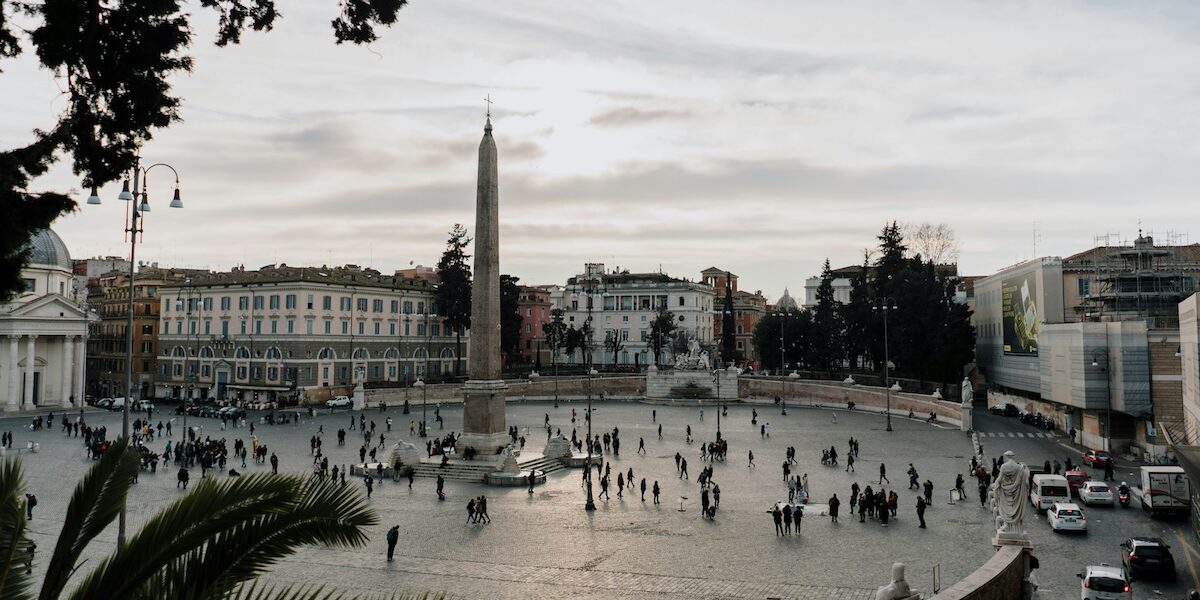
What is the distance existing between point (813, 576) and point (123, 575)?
45.0 ft

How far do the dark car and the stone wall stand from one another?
6720mm

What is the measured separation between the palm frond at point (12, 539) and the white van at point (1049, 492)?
76.1ft

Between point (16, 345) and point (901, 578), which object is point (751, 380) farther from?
point (901, 578)

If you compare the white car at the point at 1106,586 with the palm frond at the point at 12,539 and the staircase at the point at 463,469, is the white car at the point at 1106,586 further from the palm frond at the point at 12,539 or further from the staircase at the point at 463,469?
the staircase at the point at 463,469

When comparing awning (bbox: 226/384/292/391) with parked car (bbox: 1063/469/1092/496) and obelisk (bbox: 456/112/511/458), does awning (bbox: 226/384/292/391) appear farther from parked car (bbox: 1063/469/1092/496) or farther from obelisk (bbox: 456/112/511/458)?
parked car (bbox: 1063/469/1092/496)

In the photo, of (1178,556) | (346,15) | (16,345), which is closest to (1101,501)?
(1178,556)

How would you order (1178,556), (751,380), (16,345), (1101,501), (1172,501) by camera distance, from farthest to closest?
1. (751,380)
2. (16,345)
3. (1101,501)
4. (1172,501)
5. (1178,556)

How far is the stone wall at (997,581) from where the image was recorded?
29.0 feet

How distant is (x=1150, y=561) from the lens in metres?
16.0

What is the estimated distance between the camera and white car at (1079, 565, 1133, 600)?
44.5 feet

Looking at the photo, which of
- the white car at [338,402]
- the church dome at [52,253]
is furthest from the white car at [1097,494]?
the church dome at [52,253]

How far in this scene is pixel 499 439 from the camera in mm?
31234

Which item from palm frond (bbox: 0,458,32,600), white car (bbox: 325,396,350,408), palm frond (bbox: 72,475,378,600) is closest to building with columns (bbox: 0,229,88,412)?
white car (bbox: 325,396,350,408)

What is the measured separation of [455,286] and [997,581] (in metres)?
57.5
